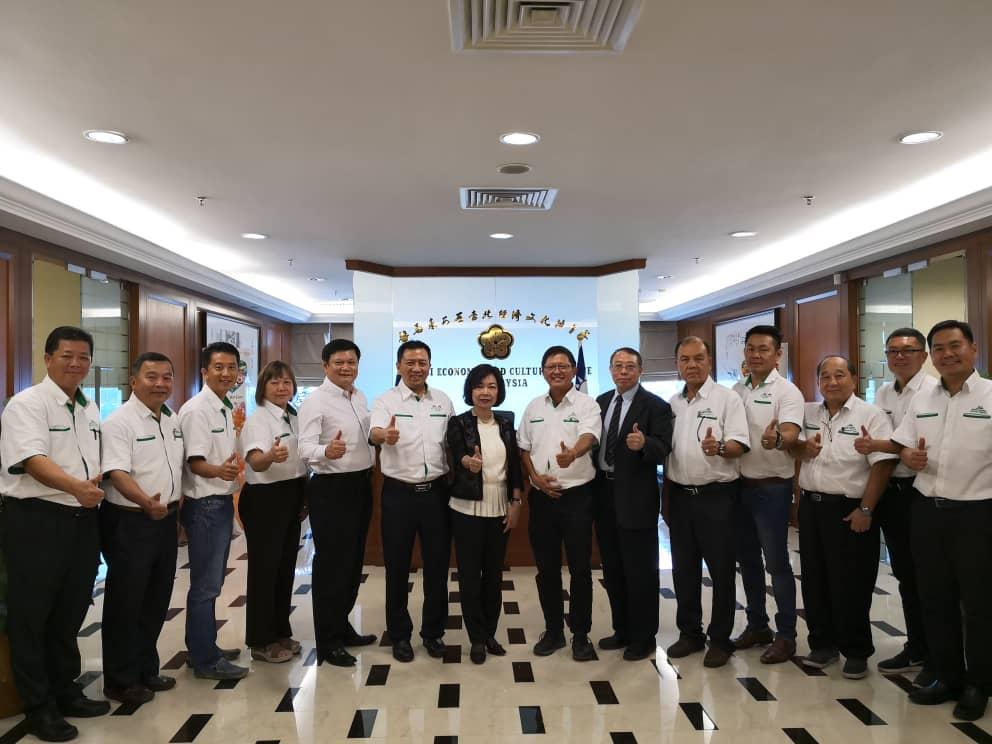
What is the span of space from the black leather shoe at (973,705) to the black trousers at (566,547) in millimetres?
1702

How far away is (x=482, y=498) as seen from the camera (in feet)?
11.6

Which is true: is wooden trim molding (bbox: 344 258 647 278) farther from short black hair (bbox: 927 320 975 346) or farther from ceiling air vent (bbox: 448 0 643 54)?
ceiling air vent (bbox: 448 0 643 54)

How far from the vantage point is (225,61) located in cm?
285

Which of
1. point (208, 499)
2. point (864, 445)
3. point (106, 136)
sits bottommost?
point (208, 499)

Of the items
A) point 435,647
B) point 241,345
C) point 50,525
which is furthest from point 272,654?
point 241,345

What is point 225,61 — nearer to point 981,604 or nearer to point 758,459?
point 758,459

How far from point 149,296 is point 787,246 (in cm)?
651

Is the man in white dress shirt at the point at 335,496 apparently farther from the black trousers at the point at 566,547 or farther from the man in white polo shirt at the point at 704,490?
the man in white polo shirt at the point at 704,490

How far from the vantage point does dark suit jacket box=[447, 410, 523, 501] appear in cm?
354

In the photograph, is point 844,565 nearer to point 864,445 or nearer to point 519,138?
point 864,445

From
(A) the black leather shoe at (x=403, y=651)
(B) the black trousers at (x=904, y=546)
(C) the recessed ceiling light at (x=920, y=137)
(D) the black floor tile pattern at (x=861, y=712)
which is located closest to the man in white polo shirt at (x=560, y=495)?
(A) the black leather shoe at (x=403, y=651)

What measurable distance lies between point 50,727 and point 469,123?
11.0 ft

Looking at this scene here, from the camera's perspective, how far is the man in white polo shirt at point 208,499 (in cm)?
332

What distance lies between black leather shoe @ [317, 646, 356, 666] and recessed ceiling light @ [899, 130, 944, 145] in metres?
4.20
